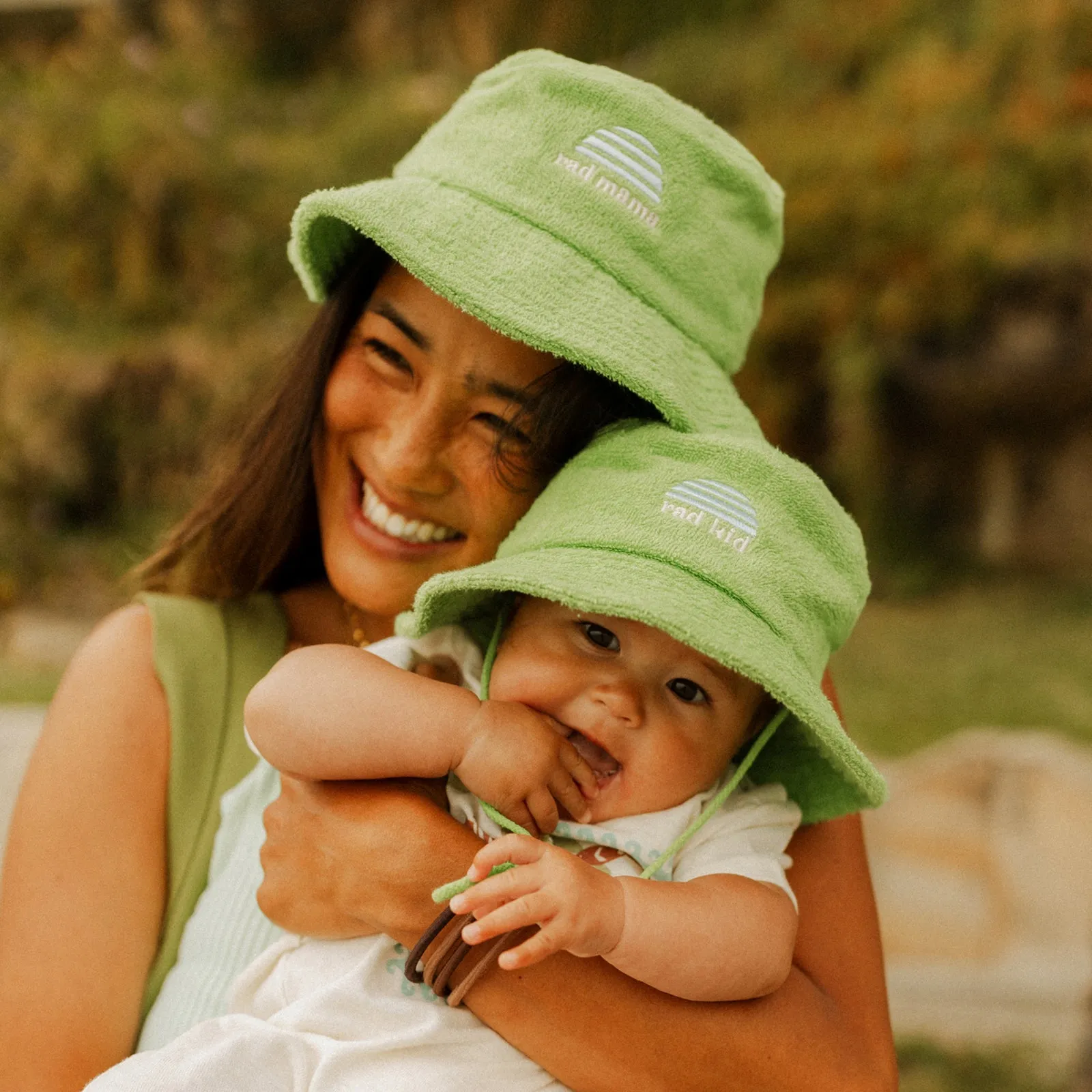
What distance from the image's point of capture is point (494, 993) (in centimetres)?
127

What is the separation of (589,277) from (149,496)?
3.82 metres

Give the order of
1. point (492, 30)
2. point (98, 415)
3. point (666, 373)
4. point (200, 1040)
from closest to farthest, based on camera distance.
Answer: point (200, 1040) → point (666, 373) → point (98, 415) → point (492, 30)

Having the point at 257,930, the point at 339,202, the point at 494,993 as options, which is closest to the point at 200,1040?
the point at 257,930

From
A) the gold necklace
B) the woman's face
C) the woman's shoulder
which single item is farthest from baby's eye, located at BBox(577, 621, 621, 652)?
the woman's shoulder

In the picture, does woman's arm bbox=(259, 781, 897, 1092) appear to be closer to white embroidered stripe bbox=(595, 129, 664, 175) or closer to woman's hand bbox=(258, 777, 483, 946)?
woman's hand bbox=(258, 777, 483, 946)

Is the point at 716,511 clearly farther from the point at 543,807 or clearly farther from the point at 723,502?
the point at 543,807

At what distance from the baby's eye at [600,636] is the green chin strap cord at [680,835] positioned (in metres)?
0.12

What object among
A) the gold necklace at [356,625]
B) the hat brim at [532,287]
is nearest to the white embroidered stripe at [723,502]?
the hat brim at [532,287]

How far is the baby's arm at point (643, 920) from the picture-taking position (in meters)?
1.08

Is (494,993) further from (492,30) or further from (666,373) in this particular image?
(492,30)

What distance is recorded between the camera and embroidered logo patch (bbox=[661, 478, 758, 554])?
1.30 metres

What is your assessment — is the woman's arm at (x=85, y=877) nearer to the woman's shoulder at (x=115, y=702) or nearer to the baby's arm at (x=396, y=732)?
the woman's shoulder at (x=115, y=702)

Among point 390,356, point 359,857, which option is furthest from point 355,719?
point 390,356

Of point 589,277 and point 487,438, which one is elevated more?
point 589,277
